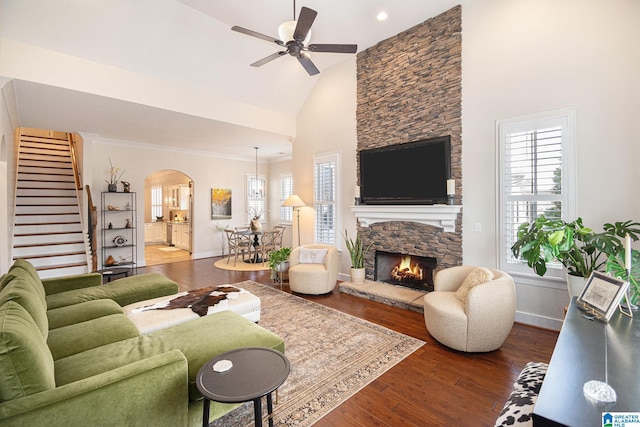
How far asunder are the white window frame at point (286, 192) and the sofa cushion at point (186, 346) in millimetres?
7232

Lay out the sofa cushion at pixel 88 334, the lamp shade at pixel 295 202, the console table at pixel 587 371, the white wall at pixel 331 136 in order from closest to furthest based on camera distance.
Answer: the console table at pixel 587 371
the sofa cushion at pixel 88 334
the white wall at pixel 331 136
the lamp shade at pixel 295 202

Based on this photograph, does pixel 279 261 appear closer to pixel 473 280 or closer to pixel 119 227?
pixel 473 280

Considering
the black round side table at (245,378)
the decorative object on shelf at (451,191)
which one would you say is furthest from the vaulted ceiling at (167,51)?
the black round side table at (245,378)

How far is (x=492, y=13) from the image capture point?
12.6 feet

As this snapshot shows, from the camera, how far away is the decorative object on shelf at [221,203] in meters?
8.99

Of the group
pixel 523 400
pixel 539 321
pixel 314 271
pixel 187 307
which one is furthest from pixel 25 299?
pixel 539 321

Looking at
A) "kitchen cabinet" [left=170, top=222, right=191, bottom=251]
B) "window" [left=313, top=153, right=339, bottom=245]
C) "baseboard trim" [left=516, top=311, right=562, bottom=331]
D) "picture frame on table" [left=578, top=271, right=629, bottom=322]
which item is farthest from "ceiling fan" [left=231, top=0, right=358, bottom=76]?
"kitchen cabinet" [left=170, top=222, right=191, bottom=251]

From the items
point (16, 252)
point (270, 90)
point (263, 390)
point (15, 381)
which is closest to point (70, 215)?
point (16, 252)

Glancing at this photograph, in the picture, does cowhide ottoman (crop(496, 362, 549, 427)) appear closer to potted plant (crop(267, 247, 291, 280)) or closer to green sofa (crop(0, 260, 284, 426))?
green sofa (crop(0, 260, 284, 426))

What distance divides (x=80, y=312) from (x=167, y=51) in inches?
150

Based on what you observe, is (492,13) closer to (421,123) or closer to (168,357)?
(421,123)

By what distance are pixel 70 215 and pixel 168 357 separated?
266 inches

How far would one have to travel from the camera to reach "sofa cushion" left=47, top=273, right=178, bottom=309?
9.97ft

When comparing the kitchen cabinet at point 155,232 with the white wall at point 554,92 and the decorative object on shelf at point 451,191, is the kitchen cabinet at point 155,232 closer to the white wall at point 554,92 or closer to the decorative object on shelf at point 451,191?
the decorative object on shelf at point 451,191
